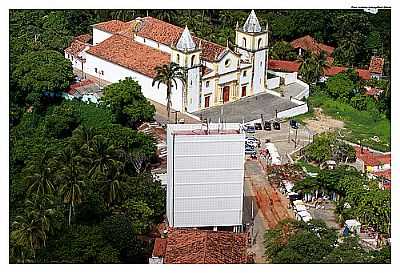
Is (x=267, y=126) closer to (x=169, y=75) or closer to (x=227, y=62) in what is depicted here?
(x=227, y=62)

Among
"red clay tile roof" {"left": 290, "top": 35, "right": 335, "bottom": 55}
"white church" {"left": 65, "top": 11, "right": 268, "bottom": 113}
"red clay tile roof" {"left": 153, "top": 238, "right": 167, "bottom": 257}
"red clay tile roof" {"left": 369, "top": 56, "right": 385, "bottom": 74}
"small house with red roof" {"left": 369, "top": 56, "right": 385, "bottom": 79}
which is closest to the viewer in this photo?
"red clay tile roof" {"left": 153, "top": 238, "right": 167, "bottom": 257}

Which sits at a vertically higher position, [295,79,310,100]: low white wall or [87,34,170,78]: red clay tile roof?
[87,34,170,78]: red clay tile roof

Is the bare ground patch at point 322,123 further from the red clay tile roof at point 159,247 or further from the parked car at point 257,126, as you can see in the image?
the red clay tile roof at point 159,247

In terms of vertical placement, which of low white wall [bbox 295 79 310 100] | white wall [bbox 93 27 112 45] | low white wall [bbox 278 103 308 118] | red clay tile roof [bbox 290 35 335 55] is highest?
white wall [bbox 93 27 112 45]

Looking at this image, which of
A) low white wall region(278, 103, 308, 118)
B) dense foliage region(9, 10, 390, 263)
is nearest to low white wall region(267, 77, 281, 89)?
dense foliage region(9, 10, 390, 263)

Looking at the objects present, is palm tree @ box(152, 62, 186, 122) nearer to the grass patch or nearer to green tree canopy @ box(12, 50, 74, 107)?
green tree canopy @ box(12, 50, 74, 107)

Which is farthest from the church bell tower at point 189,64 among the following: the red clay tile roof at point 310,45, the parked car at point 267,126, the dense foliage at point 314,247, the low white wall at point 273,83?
the dense foliage at point 314,247
